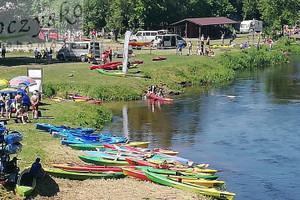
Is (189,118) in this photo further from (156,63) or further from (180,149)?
(156,63)

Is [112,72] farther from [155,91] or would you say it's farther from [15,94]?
[15,94]

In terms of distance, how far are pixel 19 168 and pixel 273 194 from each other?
36.3ft

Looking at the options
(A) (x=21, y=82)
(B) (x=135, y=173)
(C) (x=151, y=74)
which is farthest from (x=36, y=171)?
(C) (x=151, y=74)

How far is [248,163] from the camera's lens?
96.8 ft

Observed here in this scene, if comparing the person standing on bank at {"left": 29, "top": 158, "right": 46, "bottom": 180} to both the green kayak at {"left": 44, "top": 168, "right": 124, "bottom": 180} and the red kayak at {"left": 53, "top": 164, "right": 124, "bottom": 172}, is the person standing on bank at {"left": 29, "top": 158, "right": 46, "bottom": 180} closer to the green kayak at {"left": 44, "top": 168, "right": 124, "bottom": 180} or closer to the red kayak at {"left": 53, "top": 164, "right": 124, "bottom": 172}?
the green kayak at {"left": 44, "top": 168, "right": 124, "bottom": 180}

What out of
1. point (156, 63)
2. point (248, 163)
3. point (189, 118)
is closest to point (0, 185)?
point (248, 163)

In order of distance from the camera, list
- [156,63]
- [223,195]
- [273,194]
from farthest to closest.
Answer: [156,63] → [273,194] → [223,195]

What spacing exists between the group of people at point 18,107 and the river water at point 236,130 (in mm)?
5707

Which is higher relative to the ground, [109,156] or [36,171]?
[36,171]

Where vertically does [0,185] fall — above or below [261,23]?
below

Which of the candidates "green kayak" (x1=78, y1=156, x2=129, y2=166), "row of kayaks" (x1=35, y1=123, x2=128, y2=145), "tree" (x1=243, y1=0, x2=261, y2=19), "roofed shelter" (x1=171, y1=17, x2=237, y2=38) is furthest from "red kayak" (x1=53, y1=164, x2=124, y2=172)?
"tree" (x1=243, y1=0, x2=261, y2=19)

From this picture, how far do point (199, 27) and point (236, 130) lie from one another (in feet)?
207

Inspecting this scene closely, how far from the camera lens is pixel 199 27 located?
324ft

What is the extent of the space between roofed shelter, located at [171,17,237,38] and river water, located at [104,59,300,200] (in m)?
41.8
